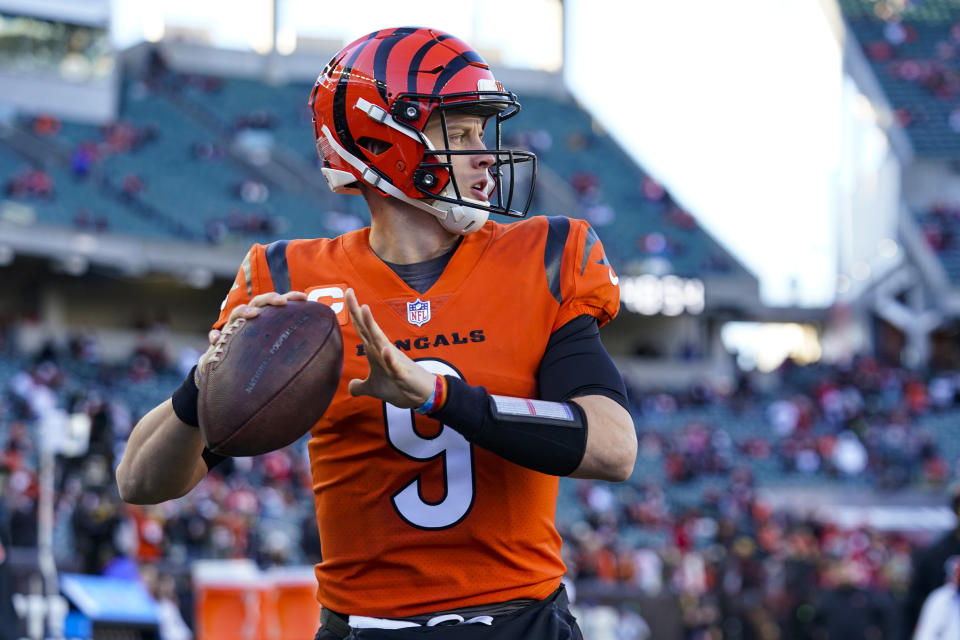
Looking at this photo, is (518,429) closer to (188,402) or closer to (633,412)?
(188,402)

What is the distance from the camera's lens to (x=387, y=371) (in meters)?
2.27

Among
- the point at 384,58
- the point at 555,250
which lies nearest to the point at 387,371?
the point at 555,250

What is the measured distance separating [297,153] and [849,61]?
515 inches

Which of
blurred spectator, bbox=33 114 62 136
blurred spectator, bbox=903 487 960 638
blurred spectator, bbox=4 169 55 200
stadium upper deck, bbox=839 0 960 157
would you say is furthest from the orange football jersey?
stadium upper deck, bbox=839 0 960 157

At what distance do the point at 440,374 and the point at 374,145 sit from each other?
1.99ft

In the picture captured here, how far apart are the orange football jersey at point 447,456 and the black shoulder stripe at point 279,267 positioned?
41mm

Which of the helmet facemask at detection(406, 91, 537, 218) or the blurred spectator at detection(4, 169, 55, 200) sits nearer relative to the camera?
the helmet facemask at detection(406, 91, 537, 218)

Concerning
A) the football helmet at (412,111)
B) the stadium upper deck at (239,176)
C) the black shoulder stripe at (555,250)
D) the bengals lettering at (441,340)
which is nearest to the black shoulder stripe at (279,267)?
the football helmet at (412,111)

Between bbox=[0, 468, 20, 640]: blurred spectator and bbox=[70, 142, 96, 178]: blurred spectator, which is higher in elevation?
bbox=[0, 468, 20, 640]: blurred spectator

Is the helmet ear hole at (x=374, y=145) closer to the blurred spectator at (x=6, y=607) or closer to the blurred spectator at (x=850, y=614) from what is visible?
the blurred spectator at (x=6, y=607)

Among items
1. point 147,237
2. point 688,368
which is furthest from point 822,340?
point 147,237

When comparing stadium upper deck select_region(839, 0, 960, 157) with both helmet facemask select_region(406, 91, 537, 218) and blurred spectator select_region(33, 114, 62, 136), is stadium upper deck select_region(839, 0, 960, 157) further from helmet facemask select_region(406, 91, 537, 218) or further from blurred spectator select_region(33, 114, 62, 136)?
helmet facemask select_region(406, 91, 537, 218)

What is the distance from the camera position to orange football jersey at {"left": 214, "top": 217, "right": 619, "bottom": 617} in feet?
8.37

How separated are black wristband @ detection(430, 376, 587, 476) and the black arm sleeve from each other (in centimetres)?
13
